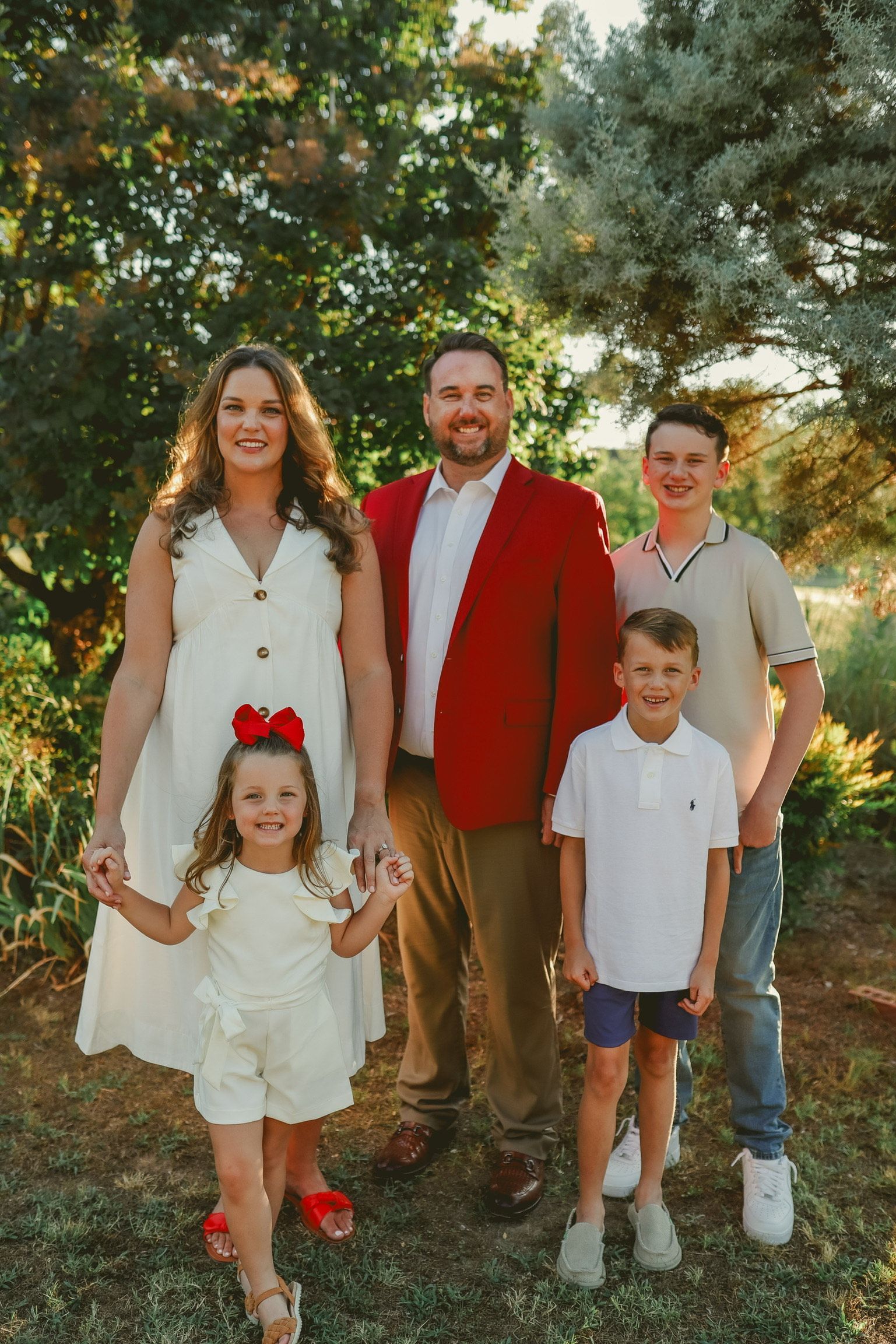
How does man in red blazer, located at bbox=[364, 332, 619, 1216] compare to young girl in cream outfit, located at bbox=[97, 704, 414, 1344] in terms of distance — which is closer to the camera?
young girl in cream outfit, located at bbox=[97, 704, 414, 1344]

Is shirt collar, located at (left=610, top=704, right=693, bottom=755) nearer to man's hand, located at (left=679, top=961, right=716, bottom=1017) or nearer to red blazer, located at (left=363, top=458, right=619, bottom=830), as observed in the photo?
red blazer, located at (left=363, top=458, right=619, bottom=830)

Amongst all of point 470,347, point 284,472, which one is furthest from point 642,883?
point 470,347

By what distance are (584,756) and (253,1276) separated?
55.7 inches

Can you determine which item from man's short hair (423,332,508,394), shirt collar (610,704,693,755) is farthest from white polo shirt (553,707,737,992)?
man's short hair (423,332,508,394)

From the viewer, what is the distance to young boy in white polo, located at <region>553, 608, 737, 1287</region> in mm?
2359

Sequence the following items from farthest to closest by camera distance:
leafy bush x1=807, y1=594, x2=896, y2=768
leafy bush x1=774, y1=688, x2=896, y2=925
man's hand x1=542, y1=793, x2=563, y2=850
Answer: leafy bush x1=807, y1=594, x2=896, y2=768 → leafy bush x1=774, y1=688, x2=896, y2=925 → man's hand x1=542, y1=793, x2=563, y2=850

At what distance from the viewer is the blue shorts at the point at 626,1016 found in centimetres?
241

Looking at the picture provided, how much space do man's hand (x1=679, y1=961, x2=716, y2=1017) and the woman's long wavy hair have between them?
1293mm

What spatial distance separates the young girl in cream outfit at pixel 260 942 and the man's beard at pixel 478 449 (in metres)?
0.96

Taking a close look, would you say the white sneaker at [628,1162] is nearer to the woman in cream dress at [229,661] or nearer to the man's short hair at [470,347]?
the woman in cream dress at [229,661]

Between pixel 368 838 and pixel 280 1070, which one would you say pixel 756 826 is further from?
pixel 280 1070

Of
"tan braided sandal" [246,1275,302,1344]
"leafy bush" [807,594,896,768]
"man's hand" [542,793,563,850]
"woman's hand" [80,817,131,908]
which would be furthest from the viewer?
"leafy bush" [807,594,896,768]

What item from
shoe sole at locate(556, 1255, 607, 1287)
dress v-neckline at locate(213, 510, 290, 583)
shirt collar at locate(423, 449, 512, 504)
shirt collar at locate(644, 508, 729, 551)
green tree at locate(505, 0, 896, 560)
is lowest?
shoe sole at locate(556, 1255, 607, 1287)

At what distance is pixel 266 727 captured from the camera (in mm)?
2170
